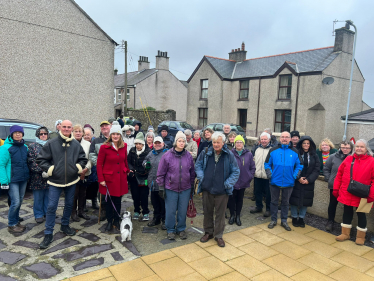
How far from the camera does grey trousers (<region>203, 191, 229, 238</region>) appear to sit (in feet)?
15.4

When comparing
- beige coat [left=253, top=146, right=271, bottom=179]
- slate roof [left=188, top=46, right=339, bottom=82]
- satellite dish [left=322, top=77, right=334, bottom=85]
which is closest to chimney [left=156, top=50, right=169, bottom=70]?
slate roof [left=188, top=46, right=339, bottom=82]

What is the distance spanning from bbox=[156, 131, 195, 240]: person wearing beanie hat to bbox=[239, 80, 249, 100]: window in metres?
20.0

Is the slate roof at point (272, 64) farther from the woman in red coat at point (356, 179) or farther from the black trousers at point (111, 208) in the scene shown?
the black trousers at point (111, 208)

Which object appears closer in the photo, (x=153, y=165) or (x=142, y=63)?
(x=153, y=165)

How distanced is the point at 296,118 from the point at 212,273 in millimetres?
18397

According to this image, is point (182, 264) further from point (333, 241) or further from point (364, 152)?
point (364, 152)

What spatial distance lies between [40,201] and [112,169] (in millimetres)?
1699

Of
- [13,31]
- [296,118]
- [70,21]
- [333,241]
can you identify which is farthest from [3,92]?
[296,118]

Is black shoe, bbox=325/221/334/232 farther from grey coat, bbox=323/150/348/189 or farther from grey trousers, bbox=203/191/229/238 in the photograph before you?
grey trousers, bbox=203/191/229/238

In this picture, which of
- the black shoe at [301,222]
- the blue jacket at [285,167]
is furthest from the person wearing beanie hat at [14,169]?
the black shoe at [301,222]

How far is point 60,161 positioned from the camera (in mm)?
4547

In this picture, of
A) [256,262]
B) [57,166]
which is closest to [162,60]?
[57,166]

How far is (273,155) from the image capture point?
17.9ft

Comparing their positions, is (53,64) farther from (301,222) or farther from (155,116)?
(155,116)
